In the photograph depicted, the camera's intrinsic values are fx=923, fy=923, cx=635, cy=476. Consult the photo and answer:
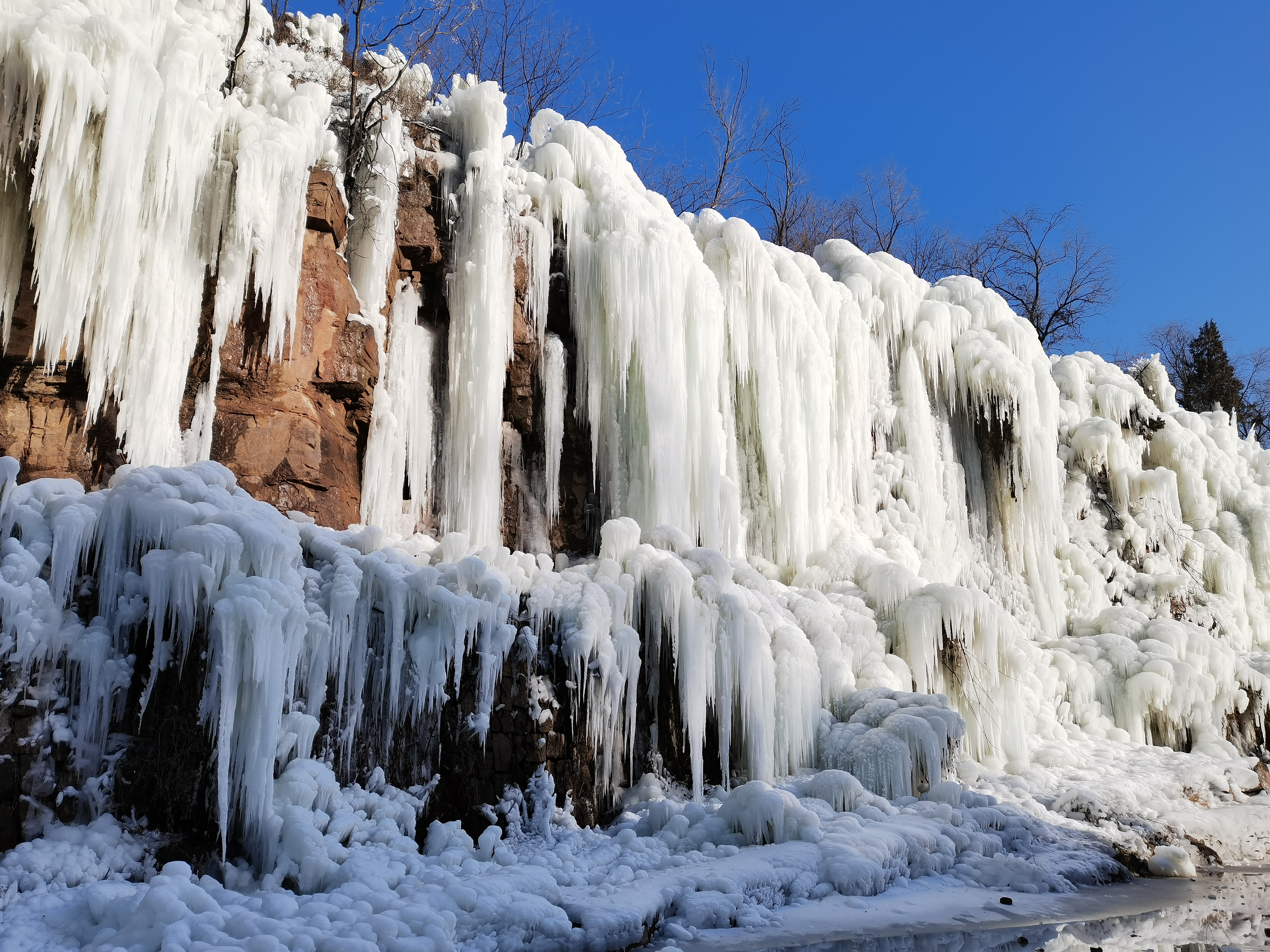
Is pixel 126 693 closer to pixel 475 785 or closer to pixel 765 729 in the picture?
pixel 475 785

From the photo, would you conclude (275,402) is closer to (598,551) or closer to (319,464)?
(319,464)

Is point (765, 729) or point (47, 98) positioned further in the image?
point (765, 729)

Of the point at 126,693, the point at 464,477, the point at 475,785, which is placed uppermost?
the point at 464,477

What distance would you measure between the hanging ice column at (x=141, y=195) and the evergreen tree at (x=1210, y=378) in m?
20.9

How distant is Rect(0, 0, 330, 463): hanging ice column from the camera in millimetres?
6184

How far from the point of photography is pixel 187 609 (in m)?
4.62

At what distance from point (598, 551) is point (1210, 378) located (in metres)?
18.5

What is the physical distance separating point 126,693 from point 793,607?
5.44m

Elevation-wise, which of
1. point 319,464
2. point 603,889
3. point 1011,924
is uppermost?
point 319,464

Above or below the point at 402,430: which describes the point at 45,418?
below

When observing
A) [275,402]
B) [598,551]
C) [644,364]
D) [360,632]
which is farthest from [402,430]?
[360,632]

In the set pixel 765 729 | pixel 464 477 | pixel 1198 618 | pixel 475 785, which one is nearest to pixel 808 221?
pixel 1198 618

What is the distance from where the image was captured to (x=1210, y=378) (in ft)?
70.1

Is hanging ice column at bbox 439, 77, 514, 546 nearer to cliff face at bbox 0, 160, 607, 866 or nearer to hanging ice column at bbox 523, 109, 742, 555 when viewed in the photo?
cliff face at bbox 0, 160, 607, 866
